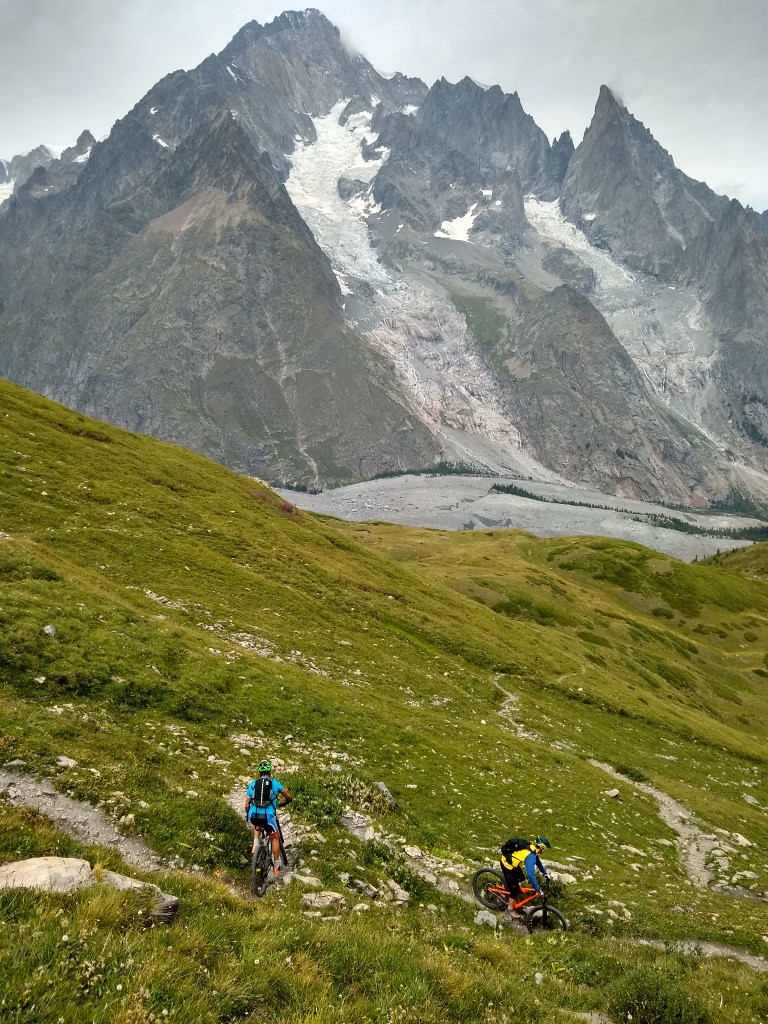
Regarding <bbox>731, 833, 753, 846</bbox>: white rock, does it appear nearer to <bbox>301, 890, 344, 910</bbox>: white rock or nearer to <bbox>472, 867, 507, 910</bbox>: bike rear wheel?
<bbox>472, 867, 507, 910</bbox>: bike rear wheel

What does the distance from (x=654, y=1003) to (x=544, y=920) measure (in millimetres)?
6200

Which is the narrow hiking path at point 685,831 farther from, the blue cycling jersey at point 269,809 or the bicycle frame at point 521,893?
the blue cycling jersey at point 269,809

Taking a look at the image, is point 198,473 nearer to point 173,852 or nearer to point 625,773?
point 625,773

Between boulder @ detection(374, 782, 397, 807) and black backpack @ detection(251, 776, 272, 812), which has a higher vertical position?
black backpack @ detection(251, 776, 272, 812)

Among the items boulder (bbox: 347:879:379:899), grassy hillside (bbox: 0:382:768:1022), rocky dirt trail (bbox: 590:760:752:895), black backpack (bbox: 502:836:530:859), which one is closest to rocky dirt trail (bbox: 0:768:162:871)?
grassy hillside (bbox: 0:382:768:1022)

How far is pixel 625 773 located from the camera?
Answer: 1542 inches

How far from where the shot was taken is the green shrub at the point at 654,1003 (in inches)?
413

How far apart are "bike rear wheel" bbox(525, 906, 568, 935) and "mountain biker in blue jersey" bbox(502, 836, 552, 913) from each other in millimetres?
502

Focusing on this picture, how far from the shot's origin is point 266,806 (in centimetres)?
1476

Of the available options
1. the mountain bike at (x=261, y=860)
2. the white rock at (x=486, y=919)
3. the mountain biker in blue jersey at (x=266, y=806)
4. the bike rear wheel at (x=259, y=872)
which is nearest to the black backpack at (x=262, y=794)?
the mountain biker in blue jersey at (x=266, y=806)

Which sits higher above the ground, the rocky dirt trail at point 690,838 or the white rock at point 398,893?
the white rock at point 398,893

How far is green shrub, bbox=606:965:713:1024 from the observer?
10.5 m

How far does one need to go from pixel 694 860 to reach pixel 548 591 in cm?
7209

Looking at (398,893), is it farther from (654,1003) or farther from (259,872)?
(654,1003)
